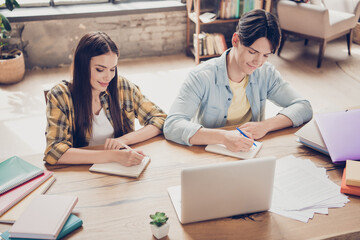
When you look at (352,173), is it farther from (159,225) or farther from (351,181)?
(159,225)

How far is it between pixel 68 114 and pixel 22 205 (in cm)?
46

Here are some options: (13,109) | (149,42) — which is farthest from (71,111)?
(149,42)

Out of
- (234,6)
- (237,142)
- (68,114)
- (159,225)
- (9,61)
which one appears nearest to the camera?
(159,225)

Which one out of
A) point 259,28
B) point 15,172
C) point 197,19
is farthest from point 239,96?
point 197,19

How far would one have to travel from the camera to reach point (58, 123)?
142 centimetres

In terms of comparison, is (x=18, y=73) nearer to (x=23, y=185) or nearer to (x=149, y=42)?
(x=149, y=42)

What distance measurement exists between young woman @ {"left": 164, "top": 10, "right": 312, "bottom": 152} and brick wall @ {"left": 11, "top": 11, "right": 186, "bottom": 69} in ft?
9.10

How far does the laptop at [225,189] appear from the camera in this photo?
98 centimetres

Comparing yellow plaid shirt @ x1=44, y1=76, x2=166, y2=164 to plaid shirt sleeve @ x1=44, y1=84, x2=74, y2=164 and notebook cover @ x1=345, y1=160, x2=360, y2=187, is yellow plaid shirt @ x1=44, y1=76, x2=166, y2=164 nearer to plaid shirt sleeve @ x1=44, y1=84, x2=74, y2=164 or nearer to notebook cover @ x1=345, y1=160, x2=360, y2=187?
plaid shirt sleeve @ x1=44, y1=84, x2=74, y2=164

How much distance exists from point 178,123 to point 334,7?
12.7 feet

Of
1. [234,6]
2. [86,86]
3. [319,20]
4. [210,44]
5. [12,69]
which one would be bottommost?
[12,69]

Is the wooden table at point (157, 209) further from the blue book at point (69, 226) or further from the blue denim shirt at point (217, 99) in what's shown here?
the blue denim shirt at point (217, 99)

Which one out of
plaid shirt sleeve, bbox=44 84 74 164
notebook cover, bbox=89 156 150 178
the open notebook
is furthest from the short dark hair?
plaid shirt sleeve, bbox=44 84 74 164

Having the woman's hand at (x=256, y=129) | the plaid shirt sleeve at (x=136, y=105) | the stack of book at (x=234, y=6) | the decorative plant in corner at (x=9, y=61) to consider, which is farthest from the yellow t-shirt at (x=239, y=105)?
the decorative plant in corner at (x=9, y=61)
